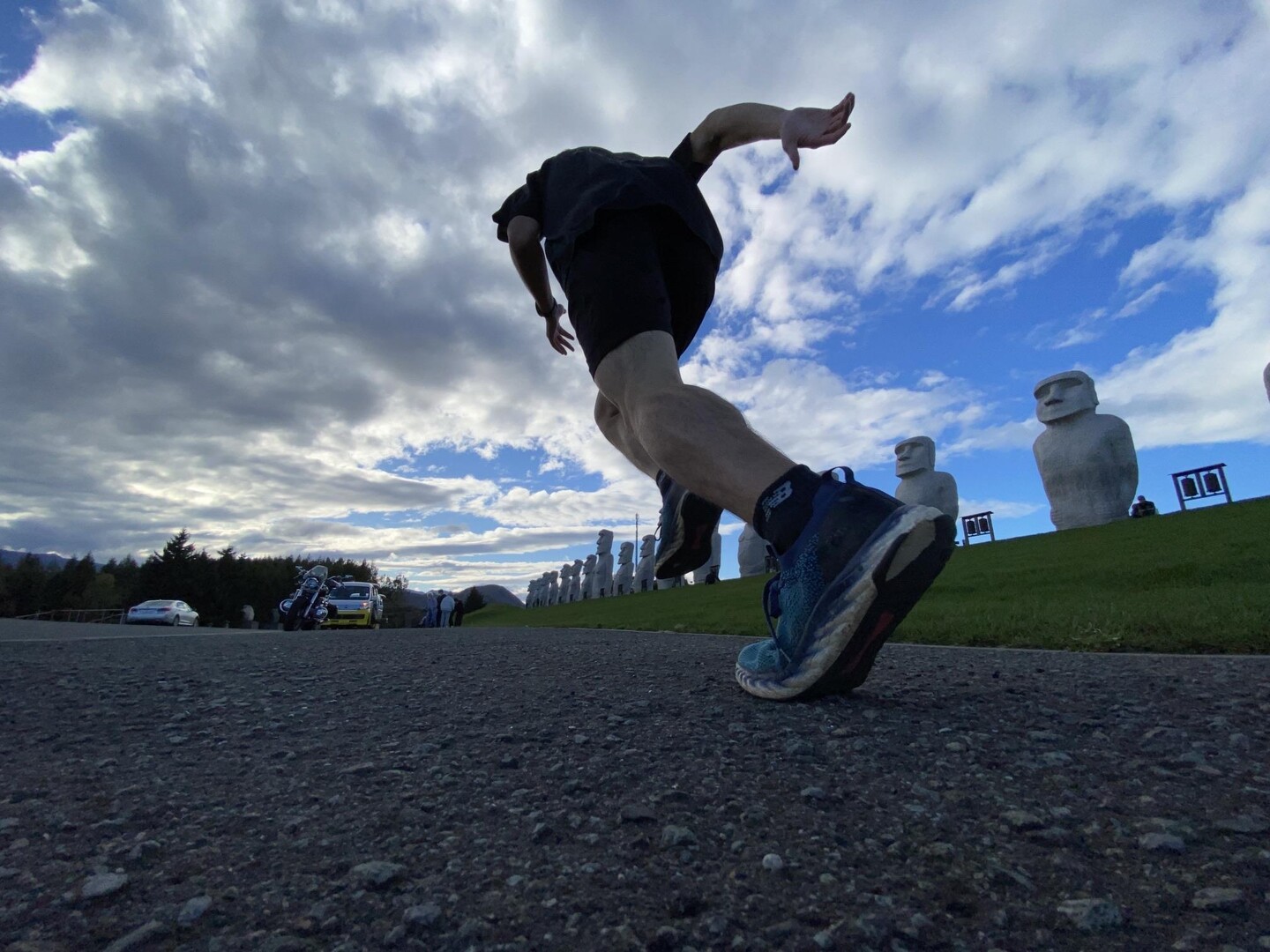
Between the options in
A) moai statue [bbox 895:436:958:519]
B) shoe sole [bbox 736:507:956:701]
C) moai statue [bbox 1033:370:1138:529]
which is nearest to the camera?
shoe sole [bbox 736:507:956:701]

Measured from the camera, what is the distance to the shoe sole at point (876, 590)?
4.55ft

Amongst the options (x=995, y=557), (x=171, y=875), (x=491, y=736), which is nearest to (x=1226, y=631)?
(x=491, y=736)

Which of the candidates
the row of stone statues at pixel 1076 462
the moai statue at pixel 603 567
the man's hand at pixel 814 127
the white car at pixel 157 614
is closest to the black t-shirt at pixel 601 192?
the man's hand at pixel 814 127

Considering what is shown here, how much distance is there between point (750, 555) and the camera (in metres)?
23.2

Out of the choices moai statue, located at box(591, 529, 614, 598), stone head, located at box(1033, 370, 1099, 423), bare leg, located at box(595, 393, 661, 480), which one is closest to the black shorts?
bare leg, located at box(595, 393, 661, 480)

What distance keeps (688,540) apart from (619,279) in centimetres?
80

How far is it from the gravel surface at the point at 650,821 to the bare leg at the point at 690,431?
1.73ft

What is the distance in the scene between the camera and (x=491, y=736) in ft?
4.69

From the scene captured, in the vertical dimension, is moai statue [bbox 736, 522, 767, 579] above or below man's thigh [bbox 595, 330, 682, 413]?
above

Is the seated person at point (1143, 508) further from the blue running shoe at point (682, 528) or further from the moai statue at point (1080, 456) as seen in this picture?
the blue running shoe at point (682, 528)

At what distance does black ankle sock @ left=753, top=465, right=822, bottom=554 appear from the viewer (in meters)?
1.52

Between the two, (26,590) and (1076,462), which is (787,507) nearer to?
(1076,462)

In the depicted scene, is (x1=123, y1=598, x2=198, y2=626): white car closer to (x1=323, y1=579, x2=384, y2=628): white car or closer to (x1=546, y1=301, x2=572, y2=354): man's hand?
(x1=323, y1=579, x2=384, y2=628): white car

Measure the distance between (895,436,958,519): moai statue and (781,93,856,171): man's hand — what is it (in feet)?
50.0
